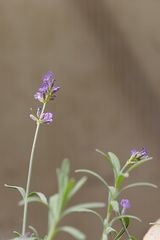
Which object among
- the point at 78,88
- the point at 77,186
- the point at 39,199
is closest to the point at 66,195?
the point at 77,186

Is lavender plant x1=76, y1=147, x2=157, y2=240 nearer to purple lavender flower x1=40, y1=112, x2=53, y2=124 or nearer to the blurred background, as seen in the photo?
purple lavender flower x1=40, y1=112, x2=53, y2=124

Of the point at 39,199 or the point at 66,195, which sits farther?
the point at 39,199

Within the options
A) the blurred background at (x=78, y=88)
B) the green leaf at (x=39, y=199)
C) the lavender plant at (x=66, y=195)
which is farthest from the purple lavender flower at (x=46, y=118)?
the blurred background at (x=78, y=88)

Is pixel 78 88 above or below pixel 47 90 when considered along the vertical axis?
above

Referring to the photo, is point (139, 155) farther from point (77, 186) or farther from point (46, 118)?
point (77, 186)

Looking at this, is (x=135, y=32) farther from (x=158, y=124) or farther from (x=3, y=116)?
(x=3, y=116)

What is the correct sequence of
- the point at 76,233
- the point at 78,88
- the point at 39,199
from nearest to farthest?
the point at 76,233 < the point at 39,199 < the point at 78,88

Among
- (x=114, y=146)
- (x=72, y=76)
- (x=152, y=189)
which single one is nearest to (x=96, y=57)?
(x=72, y=76)

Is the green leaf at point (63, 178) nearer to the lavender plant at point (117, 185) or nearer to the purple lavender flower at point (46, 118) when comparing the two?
the lavender plant at point (117, 185)

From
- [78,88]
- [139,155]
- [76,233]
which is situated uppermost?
[78,88]
